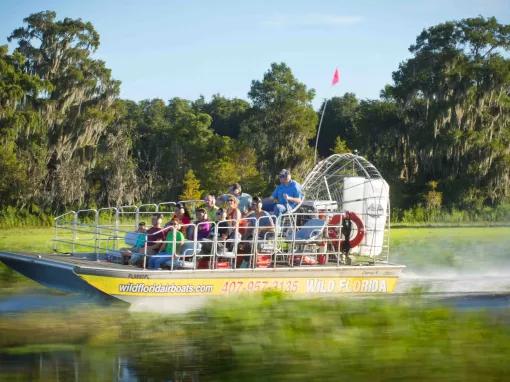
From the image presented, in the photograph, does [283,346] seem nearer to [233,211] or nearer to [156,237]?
[233,211]

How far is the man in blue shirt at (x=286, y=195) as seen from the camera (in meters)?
15.8

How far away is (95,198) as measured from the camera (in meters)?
53.0

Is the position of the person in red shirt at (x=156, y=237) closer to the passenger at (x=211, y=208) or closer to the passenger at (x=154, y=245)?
the passenger at (x=154, y=245)

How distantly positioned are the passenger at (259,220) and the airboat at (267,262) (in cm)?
5

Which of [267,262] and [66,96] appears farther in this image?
[66,96]

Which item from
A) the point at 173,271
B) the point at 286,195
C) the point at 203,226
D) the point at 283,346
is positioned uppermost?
the point at 286,195

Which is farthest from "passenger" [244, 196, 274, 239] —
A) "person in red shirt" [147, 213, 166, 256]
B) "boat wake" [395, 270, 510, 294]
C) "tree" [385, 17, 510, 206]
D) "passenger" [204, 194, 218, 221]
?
"tree" [385, 17, 510, 206]

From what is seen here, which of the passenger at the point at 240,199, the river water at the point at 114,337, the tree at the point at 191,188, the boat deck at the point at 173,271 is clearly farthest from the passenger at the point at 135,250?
the tree at the point at 191,188

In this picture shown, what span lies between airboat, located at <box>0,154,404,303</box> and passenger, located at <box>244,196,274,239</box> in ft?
0.15

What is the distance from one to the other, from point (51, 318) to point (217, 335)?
491cm

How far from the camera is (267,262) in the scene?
15.4 metres

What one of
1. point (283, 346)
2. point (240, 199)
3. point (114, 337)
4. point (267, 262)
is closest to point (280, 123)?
point (240, 199)

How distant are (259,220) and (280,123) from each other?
43.0 meters

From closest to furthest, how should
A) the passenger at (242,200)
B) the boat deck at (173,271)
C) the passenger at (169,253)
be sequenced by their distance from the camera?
the boat deck at (173,271) < the passenger at (169,253) < the passenger at (242,200)
